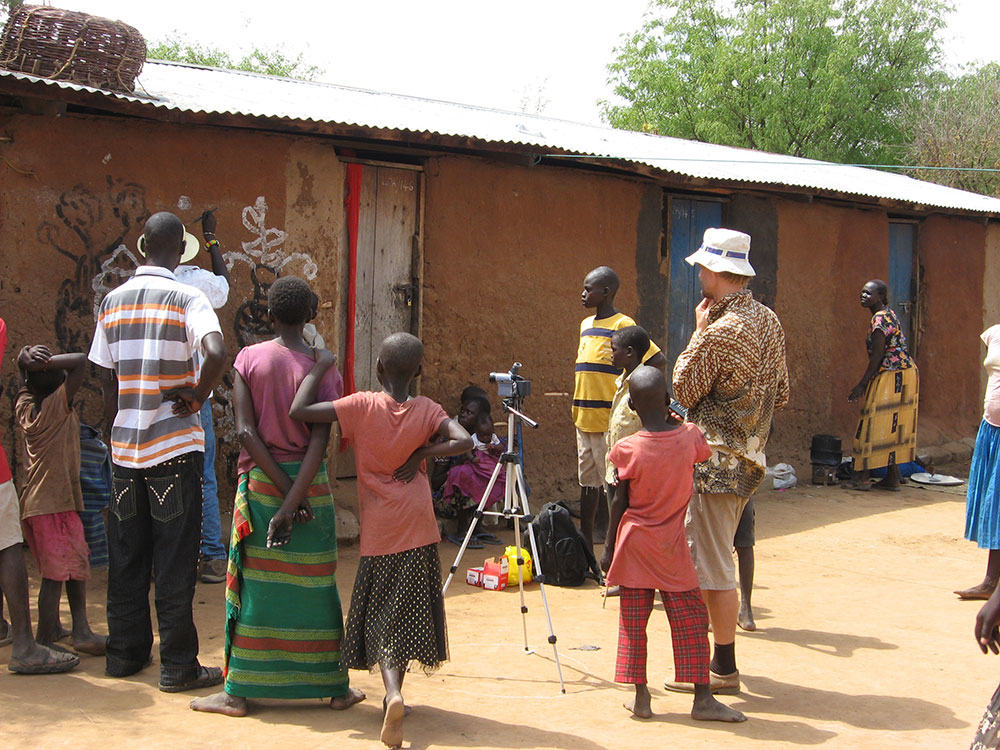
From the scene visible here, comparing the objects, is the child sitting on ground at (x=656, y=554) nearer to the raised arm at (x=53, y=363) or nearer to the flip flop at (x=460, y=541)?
the raised arm at (x=53, y=363)

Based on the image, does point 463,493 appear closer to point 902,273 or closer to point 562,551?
point 562,551

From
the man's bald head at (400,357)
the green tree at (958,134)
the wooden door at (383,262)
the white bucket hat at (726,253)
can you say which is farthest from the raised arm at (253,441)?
the green tree at (958,134)

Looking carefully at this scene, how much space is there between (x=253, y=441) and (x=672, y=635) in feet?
5.89

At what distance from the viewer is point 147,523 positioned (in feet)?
13.6

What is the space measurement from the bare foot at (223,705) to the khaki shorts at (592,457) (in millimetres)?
2864

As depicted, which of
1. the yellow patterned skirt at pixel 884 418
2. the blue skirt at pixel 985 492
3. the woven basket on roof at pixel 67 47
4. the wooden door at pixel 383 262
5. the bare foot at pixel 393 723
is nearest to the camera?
the bare foot at pixel 393 723

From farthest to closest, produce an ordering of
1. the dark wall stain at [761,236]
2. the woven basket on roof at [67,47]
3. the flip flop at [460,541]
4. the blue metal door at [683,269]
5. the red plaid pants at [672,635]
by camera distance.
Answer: the dark wall stain at [761,236]
the blue metal door at [683,269]
the flip flop at [460,541]
the woven basket on roof at [67,47]
the red plaid pants at [672,635]

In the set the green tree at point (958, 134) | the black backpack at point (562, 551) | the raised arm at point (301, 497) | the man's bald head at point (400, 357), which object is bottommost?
the black backpack at point (562, 551)

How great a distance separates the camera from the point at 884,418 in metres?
9.94

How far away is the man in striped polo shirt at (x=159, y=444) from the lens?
13.3 ft

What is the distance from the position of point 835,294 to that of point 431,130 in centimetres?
529

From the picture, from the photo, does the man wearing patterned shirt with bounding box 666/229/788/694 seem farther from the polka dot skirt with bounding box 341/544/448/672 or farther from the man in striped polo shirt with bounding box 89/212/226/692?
the man in striped polo shirt with bounding box 89/212/226/692

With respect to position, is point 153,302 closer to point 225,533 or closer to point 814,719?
point 225,533

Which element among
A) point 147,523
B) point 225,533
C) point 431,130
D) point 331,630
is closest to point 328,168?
point 431,130
